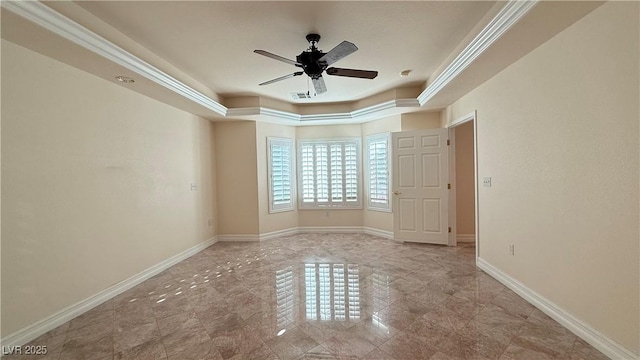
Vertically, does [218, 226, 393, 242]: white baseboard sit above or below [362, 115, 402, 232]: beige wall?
below

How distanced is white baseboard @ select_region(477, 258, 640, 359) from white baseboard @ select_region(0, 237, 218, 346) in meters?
4.45

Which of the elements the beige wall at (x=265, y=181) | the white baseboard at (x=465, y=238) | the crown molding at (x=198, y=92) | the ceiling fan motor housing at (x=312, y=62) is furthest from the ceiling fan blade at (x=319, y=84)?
the white baseboard at (x=465, y=238)

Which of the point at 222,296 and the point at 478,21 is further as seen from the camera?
the point at 222,296

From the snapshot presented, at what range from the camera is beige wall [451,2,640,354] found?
1.73m

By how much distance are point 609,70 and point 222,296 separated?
152 inches

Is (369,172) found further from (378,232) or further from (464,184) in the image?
(464,184)

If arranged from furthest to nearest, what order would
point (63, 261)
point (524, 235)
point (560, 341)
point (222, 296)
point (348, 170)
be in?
point (348, 170)
point (222, 296)
point (524, 235)
point (63, 261)
point (560, 341)

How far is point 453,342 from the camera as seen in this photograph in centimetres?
203

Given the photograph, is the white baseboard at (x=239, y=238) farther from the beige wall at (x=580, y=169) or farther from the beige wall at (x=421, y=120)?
the beige wall at (x=580, y=169)

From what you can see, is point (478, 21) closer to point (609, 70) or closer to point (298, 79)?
point (609, 70)

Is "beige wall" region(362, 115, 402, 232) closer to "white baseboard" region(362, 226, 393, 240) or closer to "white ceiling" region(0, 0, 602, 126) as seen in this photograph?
"white baseboard" region(362, 226, 393, 240)

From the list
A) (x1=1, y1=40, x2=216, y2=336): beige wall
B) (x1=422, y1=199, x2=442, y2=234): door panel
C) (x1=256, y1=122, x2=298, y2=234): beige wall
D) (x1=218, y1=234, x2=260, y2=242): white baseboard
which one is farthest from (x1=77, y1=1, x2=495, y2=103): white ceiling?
(x1=218, y1=234, x2=260, y2=242): white baseboard

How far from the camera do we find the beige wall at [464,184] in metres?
4.93

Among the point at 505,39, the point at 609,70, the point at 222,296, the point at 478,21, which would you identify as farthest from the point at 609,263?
the point at 222,296
